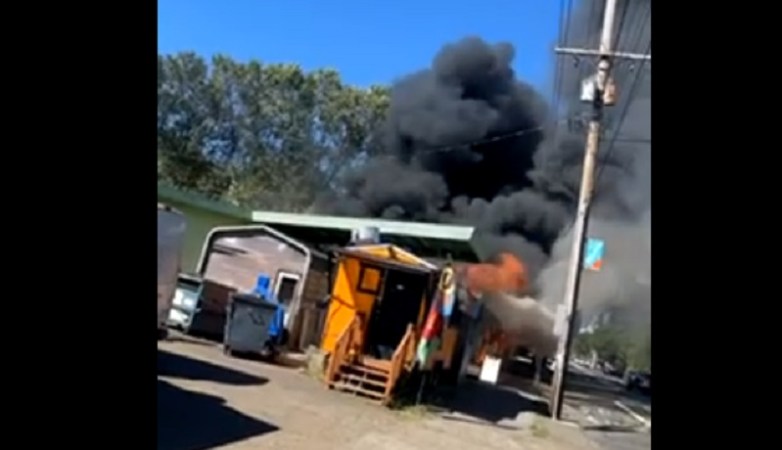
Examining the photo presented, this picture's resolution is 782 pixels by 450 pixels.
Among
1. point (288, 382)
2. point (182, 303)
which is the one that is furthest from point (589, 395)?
point (288, 382)

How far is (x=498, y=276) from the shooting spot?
73.4 ft

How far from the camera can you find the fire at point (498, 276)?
68.1 ft

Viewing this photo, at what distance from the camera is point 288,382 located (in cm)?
1152

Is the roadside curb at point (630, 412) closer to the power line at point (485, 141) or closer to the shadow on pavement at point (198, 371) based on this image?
the shadow on pavement at point (198, 371)

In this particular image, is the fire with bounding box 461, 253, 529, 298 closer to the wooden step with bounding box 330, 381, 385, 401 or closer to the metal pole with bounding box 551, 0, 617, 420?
the metal pole with bounding box 551, 0, 617, 420

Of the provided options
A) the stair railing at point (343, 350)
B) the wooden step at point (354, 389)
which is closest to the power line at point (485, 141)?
the stair railing at point (343, 350)

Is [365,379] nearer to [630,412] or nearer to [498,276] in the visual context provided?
[630,412]

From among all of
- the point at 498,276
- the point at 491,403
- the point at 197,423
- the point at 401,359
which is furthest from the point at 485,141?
the point at 197,423

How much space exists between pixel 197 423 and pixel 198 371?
351 cm

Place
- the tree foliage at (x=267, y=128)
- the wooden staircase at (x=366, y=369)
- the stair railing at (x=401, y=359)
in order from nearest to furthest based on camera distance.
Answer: the stair railing at (x=401, y=359) → the wooden staircase at (x=366, y=369) → the tree foliage at (x=267, y=128)

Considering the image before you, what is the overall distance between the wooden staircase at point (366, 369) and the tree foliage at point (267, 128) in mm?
21097
